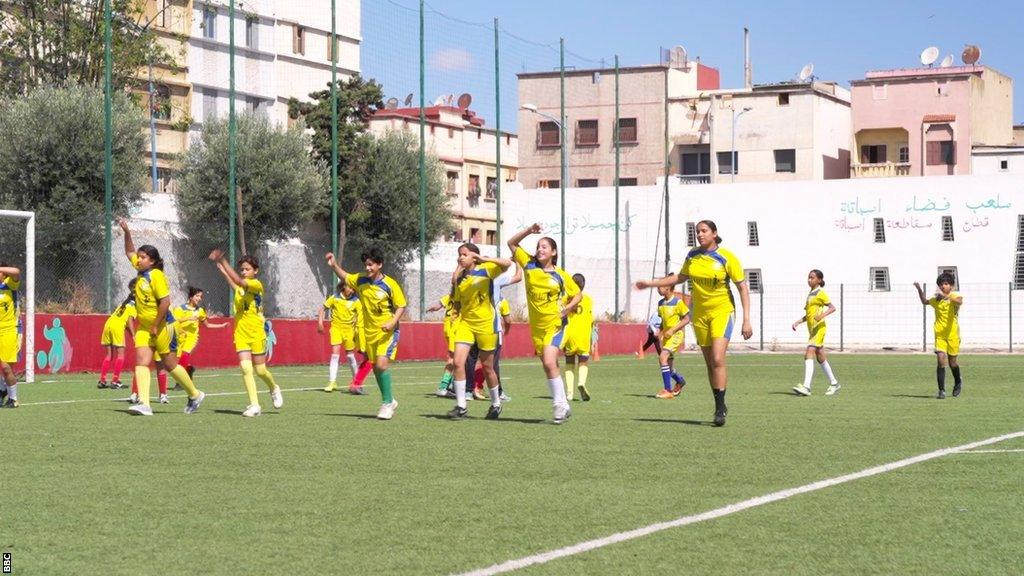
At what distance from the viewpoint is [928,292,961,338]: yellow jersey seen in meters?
21.2

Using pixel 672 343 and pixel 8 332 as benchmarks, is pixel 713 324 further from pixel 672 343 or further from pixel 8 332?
pixel 8 332

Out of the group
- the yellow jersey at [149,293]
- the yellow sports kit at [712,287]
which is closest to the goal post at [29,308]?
the yellow jersey at [149,293]

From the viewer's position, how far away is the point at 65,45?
151 ft

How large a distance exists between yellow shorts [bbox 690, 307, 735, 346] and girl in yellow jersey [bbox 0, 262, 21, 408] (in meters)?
8.17

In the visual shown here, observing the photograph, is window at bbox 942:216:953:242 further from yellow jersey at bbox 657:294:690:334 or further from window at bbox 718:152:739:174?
yellow jersey at bbox 657:294:690:334

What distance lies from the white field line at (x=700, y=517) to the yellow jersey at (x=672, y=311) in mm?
10834

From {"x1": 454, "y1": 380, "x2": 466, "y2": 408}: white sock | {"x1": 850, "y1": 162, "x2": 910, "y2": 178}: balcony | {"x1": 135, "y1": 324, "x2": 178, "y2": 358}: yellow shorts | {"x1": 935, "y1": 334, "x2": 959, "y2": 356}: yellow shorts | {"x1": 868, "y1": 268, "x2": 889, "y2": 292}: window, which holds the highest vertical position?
{"x1": 850, "y1": 162, "x2": 910, "y2": 178}: balcony

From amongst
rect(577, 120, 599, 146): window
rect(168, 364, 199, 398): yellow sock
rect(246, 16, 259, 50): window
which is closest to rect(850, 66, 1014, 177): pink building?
rect(577, 120, 599, 146): window

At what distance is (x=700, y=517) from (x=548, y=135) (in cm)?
→ 7348

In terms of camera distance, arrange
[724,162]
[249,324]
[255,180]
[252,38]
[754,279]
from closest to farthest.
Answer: [249,324] → [255,180] → [754,279] → [252,38] → [724,162]

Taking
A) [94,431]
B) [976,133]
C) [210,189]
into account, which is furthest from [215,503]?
[976,133]

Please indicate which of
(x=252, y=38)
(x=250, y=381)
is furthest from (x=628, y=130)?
(x=250, y=381)

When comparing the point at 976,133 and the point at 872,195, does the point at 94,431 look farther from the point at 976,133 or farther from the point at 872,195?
the point at 976,133

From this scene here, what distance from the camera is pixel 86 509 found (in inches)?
334
